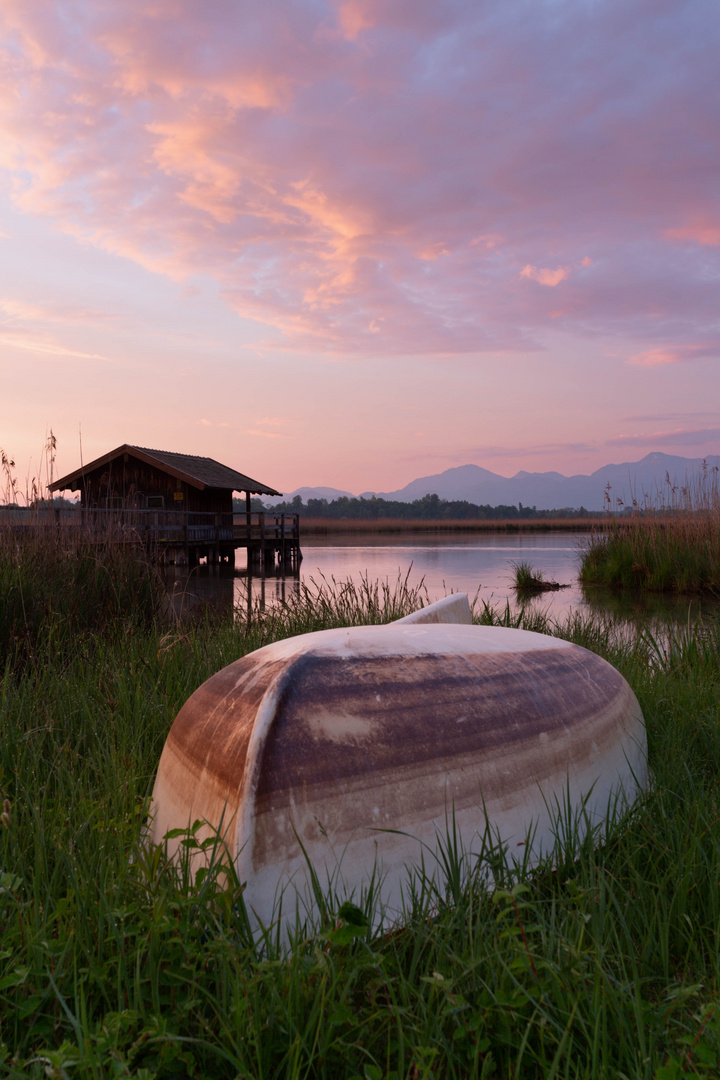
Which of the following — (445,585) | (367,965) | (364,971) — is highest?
(367,965)

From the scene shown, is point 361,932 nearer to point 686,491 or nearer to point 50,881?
point 50,881

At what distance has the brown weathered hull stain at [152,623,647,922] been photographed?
76.7 inches

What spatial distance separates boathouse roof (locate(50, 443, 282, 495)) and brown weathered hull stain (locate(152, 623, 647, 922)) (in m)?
25.7

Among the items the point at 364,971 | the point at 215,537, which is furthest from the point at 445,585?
the point at 215,537

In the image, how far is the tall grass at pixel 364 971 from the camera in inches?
57.7

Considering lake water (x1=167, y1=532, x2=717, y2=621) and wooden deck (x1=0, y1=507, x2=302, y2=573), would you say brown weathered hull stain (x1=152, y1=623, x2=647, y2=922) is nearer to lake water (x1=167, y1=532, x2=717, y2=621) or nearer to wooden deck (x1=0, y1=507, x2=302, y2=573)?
lake water (x1=167, y1=532, x2=717, y2=621)

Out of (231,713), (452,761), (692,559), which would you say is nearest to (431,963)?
(452,761)

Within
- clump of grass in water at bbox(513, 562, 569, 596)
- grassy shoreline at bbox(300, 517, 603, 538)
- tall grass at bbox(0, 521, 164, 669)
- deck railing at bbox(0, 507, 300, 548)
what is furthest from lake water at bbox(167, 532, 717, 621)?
grassy shoreline at bbox(300, 517, 603, 538)

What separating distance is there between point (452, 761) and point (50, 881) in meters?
1.35

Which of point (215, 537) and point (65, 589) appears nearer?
point (65, 589)

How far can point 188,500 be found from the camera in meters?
31.0

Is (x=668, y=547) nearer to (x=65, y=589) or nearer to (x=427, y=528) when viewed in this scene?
(x=65, y=589)

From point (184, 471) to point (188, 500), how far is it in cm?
187

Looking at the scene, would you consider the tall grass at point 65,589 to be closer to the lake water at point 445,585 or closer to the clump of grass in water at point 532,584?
the lake water at point 445,585
